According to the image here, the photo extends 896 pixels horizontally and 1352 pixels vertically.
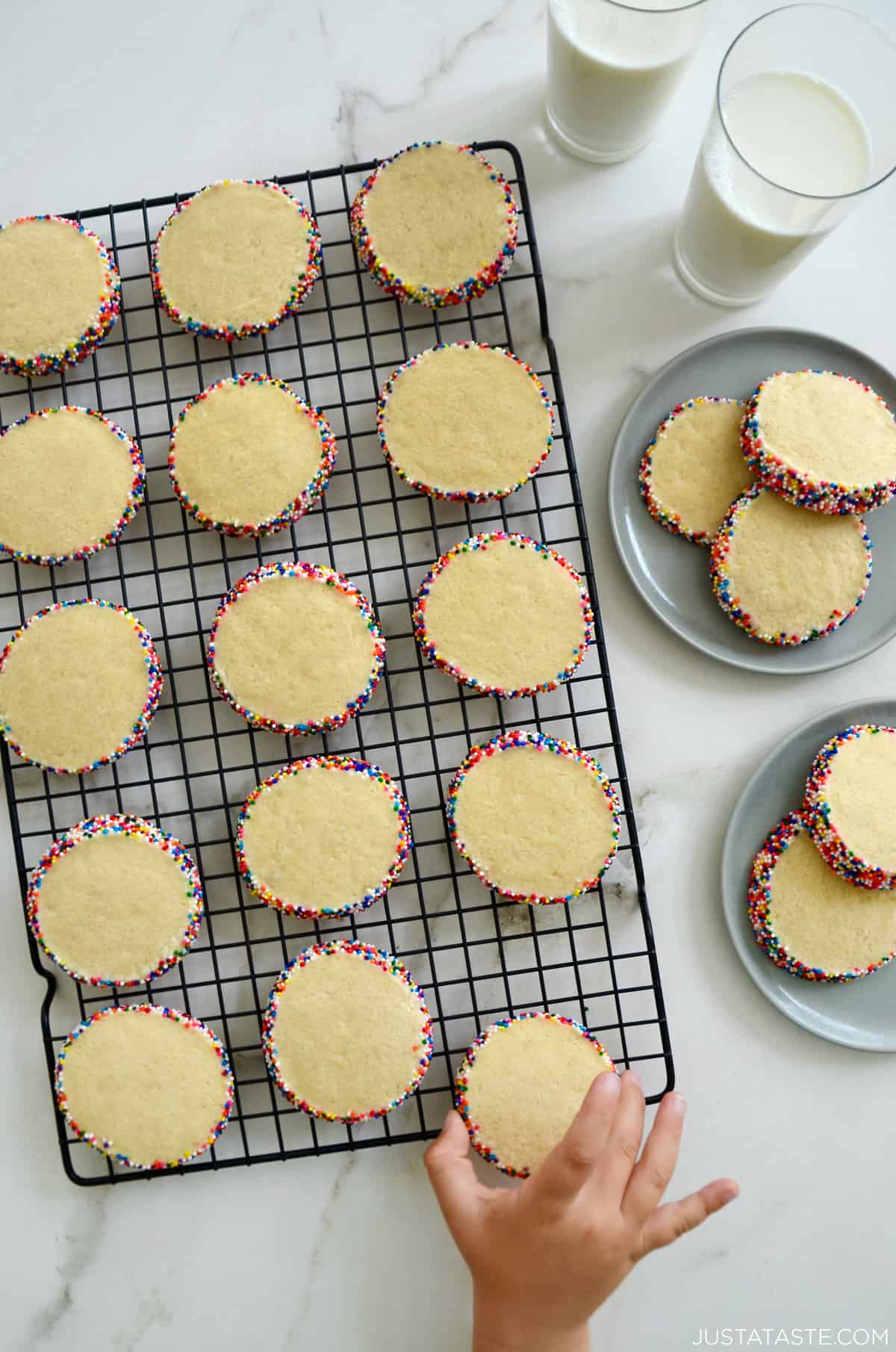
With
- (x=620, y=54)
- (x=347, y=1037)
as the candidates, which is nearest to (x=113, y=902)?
(x=347, y=1037)

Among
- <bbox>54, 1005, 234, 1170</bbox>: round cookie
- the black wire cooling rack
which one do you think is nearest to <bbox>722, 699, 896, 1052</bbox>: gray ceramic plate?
the black wire cooling rack

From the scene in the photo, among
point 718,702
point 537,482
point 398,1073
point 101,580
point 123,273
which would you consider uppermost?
point 123,273

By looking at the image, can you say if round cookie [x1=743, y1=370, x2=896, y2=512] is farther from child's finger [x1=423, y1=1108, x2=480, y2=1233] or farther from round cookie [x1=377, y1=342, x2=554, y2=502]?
child's finger [x1=423, y1=1108, x2=480, y2=1233]

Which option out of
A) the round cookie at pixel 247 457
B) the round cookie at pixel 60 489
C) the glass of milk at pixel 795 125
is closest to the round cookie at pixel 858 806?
the glass of milk at pixel 795 125

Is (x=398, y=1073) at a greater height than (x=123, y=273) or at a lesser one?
lesser

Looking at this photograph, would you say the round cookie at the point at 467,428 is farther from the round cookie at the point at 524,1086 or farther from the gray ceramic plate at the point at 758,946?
the round cookie at the point at 524,1086

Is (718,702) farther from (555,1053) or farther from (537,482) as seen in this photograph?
(555,1053)

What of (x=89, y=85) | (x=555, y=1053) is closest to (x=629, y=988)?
(x=555, y=1053)

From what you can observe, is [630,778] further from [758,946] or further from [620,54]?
[620,54]
